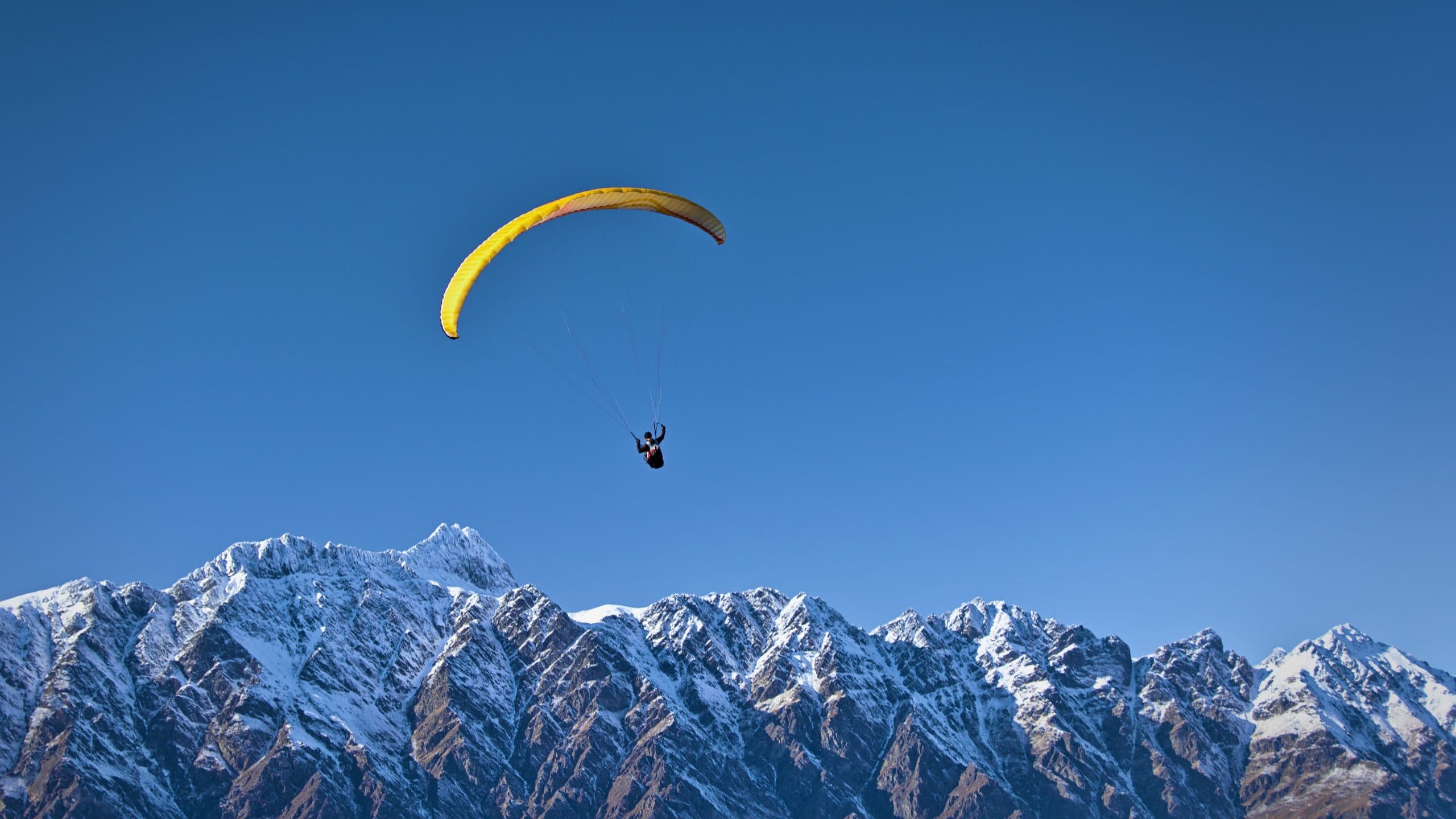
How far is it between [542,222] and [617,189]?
4.94 metres

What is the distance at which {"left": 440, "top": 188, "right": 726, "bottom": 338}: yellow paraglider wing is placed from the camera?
251 feet

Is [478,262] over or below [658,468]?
over

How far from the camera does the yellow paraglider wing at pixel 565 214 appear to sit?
3009 inches

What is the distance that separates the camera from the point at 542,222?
77312 millimetres

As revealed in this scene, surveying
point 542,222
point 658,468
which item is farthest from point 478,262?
point 658,468

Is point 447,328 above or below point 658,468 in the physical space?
above

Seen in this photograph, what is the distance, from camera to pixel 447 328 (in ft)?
263

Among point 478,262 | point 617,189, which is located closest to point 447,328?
point 478,262

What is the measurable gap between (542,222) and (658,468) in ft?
53.5

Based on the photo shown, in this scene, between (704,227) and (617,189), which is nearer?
(617,189)

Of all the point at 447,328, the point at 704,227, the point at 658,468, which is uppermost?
the point at 704,227

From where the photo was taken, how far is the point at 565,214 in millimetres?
77500

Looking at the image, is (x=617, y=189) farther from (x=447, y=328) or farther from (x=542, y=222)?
(x=447, y=328)

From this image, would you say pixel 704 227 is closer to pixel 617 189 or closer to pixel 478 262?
pixel 617 189
